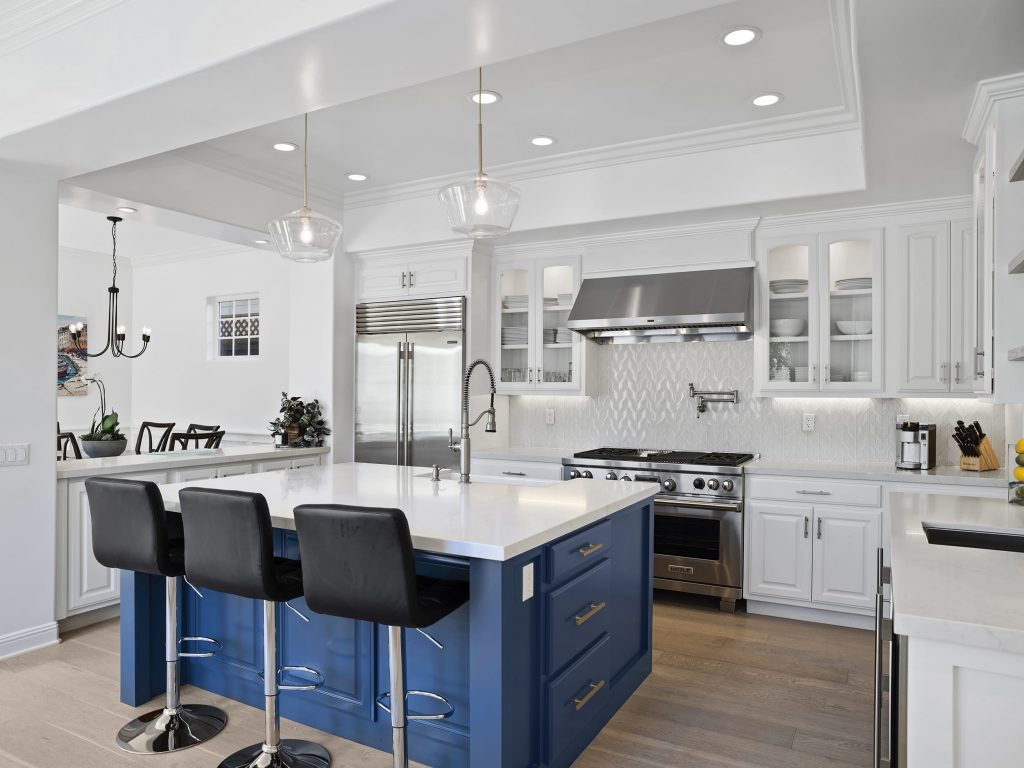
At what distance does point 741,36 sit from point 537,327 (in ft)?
8.56

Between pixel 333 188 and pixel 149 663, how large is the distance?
11.5 ft

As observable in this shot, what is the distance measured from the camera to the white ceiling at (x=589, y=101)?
2.99 m

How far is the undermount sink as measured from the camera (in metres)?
2.30

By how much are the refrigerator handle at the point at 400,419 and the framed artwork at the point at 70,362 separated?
4084mm

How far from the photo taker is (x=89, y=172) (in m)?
3.84

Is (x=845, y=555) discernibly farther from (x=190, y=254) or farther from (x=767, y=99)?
(x=190, y=254)

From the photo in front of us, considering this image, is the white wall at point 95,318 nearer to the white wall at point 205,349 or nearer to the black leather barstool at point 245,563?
the white wall at point 205,349

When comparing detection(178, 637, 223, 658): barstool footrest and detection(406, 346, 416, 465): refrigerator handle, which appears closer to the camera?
detection(178, 637, 223, 658): barstool footrest

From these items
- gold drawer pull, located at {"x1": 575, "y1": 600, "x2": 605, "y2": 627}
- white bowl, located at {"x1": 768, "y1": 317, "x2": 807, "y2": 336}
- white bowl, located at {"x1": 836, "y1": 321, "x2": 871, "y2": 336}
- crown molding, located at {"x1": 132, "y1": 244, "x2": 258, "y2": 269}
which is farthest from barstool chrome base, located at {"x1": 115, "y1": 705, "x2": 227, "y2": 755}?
crown molding, located at {"x1": 132, "y1": 244, "x2": 258, "y2": 269}

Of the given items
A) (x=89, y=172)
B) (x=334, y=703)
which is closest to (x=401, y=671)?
(x=334, y=703)

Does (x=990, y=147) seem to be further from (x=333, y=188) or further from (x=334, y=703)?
(x=333, y=188)

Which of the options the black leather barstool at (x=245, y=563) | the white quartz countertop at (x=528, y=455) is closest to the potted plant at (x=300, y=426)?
the white quartz countertop at (x=528, y=455)

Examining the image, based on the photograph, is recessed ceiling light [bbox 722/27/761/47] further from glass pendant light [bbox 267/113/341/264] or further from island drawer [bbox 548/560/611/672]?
island drawer [bbox 548/560/611/672]

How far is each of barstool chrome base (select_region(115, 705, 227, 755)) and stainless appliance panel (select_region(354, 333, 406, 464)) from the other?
8.66ft
